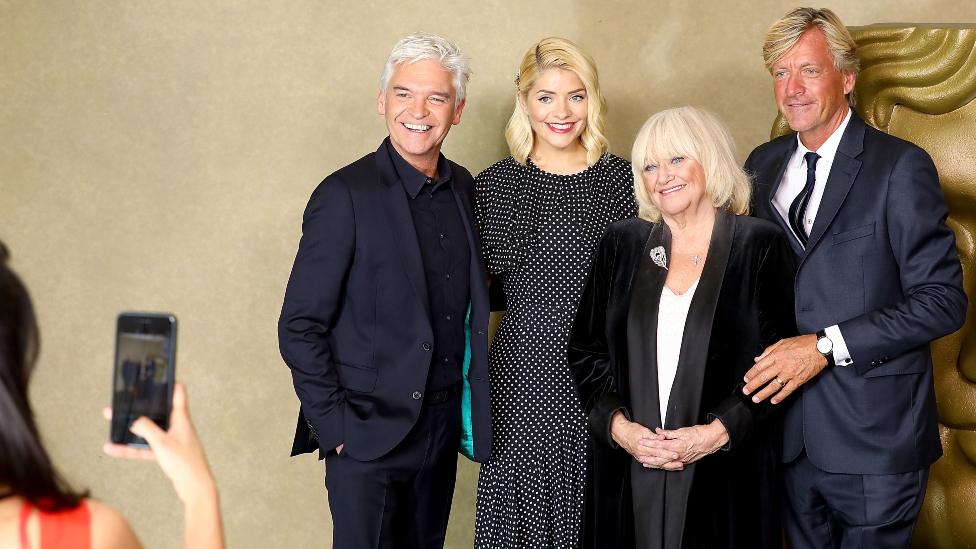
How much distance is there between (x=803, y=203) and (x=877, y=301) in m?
0.33

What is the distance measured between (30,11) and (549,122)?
64.6 inches

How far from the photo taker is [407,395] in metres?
2.74

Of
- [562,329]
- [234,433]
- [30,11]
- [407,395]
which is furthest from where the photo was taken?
[234,433]

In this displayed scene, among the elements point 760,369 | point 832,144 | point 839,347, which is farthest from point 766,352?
point 832,144

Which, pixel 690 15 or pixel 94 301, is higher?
pixel 690 15

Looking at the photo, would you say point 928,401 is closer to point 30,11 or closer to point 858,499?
point 858,499

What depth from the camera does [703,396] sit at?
2.54 metres

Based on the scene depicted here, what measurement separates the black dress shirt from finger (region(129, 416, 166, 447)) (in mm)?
1471

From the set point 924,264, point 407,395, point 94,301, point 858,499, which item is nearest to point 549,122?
point 407,395

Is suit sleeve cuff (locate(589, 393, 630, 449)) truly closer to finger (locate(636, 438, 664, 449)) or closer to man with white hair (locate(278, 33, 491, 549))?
finger (locate(636, 438, 664, 449))

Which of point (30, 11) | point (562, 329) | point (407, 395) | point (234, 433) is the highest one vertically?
point (30, 11)

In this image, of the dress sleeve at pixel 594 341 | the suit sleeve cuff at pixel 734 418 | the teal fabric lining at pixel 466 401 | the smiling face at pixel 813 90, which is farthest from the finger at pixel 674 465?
the smiling face at pixel 813 90

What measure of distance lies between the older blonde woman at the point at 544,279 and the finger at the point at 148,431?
5.52 feet

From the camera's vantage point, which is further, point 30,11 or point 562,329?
point 30,11
